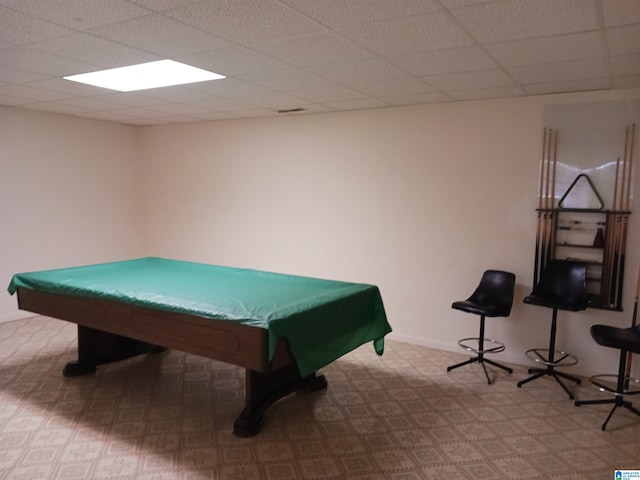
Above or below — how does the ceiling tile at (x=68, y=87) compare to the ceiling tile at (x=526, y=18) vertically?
above

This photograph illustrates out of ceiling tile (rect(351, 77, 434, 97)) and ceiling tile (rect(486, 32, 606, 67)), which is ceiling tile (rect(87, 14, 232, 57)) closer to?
ceiling tile (rect(351, 77, 434, 97))

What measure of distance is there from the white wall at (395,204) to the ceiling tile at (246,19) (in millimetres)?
2293

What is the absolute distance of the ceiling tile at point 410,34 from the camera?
235cm

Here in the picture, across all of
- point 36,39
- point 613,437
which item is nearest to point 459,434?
point 613,437

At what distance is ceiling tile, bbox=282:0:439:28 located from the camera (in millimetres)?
2133

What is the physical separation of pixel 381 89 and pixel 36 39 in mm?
2420

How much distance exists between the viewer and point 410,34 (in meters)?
2.53

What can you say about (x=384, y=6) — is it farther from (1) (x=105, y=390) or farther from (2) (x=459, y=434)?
(1) (x=105, y=390)

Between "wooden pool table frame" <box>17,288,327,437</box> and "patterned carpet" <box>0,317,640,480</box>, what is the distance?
12 cm

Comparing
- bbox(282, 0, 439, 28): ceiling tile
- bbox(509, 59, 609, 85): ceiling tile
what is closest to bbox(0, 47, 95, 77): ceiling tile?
bbox(282, 0, 439, 28): ceiling tile

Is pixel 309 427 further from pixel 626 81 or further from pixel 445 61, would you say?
pixel 626 81

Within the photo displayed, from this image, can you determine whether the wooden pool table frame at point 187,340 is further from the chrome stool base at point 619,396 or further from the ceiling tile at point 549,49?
the ceiling tile at point 549,49

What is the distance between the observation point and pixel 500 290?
4023mm

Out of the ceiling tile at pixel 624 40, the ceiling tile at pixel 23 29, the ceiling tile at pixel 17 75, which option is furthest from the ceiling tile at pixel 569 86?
the ceiling tile at pixel 17 75
